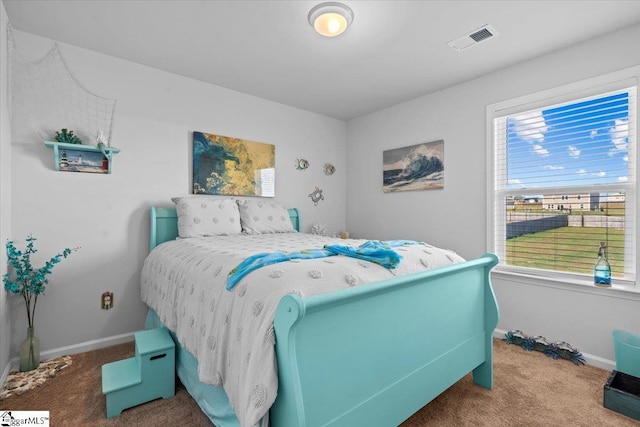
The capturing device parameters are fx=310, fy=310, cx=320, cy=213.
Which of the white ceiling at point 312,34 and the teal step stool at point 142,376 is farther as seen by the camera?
the white ceiling at point 312,34

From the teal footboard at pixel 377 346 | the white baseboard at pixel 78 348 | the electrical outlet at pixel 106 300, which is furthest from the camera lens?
the electrical outlet at pixel 106 300

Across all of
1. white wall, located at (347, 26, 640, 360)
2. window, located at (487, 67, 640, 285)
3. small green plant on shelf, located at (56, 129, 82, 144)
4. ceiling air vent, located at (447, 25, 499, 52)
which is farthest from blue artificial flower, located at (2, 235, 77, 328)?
window, located at (487, 67, 640, 285)

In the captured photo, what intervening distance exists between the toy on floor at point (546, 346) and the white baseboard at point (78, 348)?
3304 mm

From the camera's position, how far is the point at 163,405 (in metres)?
1.75

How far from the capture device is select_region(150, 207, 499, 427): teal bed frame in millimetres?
1005

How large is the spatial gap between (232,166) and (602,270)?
3280mm

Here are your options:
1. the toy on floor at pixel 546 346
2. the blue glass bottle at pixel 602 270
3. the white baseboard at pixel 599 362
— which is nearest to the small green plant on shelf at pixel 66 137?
the toy on floor at pixel 546 346

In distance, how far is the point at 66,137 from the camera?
2.36 meters

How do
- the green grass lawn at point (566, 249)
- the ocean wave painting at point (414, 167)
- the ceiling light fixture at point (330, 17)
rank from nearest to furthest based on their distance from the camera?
the ceiling light fixture at point (330, 17), the green grass lawn at point (566, 249), the ocean wave painting at point (414, 167)

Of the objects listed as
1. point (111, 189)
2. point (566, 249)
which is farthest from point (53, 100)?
point (566, 249)

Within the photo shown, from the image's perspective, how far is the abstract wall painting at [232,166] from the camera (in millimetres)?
3057

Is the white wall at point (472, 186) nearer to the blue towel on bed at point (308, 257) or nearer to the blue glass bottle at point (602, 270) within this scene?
the blue glass bottle at point (602, 270)

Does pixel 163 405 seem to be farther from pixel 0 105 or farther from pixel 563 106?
pixel 563 106

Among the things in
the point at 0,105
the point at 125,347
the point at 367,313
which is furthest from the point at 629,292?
the point at 0,105
